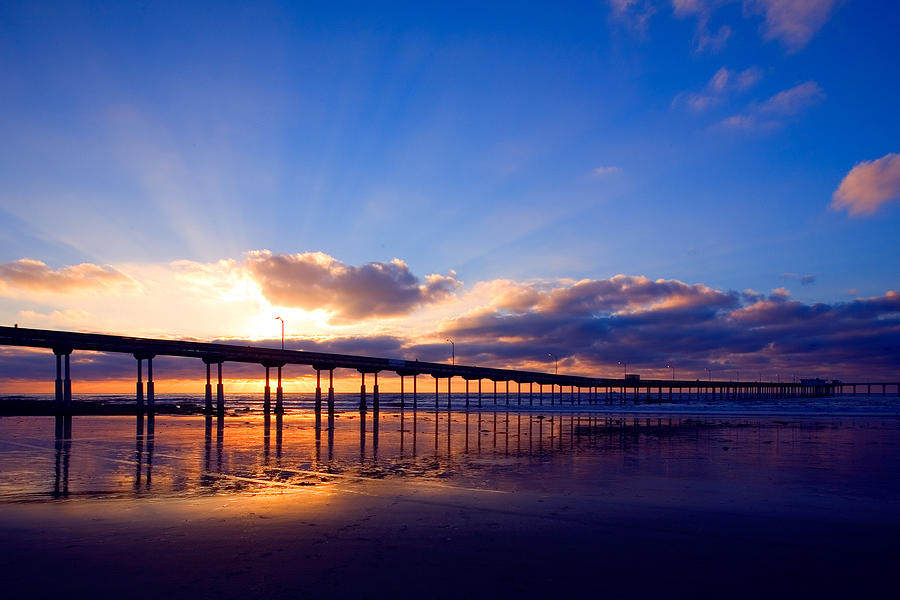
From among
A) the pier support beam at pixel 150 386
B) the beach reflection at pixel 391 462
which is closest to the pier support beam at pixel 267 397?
the pier support beam at pixel 150 386

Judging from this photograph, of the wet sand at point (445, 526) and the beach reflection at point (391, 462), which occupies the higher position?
the wet sand at point (445, 526)

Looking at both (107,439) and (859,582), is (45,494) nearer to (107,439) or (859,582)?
(859,582)

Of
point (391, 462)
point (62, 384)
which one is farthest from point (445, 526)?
point (62, 384)

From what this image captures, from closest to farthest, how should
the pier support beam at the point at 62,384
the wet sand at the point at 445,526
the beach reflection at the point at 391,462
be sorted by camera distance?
the wet sand at the point at 445,526 → the beach reflection at the point at 391,462 → the pier support beam at the point at 62,384

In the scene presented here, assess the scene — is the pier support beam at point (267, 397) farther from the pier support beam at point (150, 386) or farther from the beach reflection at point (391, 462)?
the beach reflection at point (391, 462)

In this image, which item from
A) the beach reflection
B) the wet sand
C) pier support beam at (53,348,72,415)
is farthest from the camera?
pier support beam at (53,348,72,415)

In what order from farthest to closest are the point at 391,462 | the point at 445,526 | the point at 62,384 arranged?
the point at 62,384 → the point at 391,462 → the point at 445,526

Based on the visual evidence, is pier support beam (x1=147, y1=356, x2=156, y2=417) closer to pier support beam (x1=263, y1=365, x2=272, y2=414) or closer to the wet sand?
pier support beam (x1=263, y1=365, x2=272, y2=414)

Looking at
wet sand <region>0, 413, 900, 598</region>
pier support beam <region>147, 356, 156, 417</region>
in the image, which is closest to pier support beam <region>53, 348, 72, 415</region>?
pier support beam <region>147, 356, 156, 417</region>

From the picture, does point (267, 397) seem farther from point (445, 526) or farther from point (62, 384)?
point (445, 526)

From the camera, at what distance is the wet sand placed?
7.93m

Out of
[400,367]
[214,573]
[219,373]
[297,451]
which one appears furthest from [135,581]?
[400,367]

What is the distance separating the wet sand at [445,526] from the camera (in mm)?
7926

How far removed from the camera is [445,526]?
1108 cm
